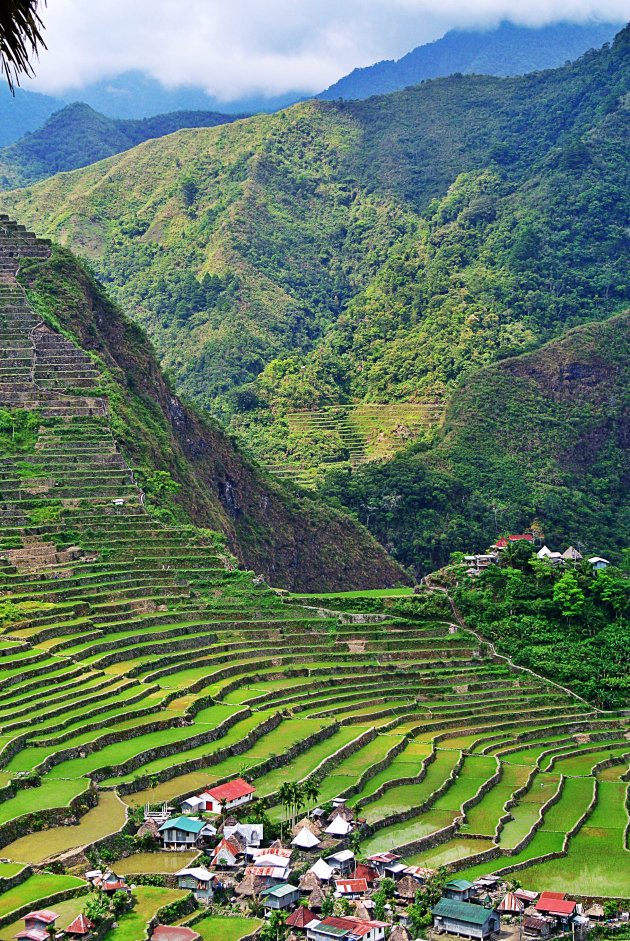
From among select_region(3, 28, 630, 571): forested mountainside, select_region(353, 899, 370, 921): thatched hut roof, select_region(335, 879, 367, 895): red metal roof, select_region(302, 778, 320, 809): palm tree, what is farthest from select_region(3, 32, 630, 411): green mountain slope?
select_region(353, 899, 370, 921): thatched hut roof

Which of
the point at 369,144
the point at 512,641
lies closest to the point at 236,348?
the point at 369,144

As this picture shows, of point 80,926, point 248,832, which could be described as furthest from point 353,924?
point 80,926

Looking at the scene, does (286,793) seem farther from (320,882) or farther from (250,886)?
(250,886)

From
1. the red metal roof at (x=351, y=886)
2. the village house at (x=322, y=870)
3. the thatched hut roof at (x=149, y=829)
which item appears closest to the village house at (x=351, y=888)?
the red metal roof at (x=351, y=886)

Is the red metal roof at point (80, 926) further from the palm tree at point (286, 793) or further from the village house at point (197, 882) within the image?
the palm tree at point (286, 793)

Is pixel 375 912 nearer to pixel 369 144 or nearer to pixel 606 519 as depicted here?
pixel 606 519
